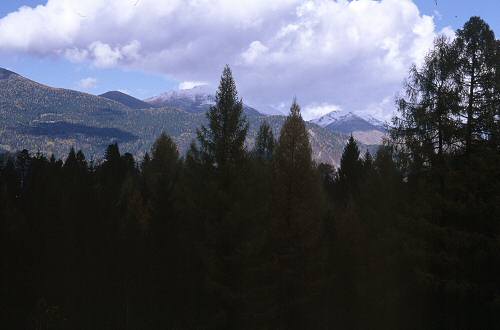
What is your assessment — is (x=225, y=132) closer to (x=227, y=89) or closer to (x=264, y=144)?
(x=227, y=89)

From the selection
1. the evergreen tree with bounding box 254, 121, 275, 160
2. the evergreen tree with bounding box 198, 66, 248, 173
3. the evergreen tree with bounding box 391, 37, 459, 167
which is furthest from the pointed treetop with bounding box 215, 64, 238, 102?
the evergreen tree with bounding box 254, 121, 275, 160

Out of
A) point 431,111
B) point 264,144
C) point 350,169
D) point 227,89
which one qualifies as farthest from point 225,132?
point 350,169

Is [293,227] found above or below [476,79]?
below

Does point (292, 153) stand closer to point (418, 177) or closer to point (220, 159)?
point (220, 159)

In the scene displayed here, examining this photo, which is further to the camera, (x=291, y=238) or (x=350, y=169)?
(x=350, y=169)

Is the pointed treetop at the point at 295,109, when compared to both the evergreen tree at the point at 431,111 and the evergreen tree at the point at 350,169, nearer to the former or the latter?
the evergreen tree at the point at 431,111

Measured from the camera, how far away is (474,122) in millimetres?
19359

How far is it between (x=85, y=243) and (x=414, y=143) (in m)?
27.6

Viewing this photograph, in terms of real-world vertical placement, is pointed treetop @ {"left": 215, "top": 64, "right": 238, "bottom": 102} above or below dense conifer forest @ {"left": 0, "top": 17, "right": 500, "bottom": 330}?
above

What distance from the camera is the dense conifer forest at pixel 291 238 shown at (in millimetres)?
19312

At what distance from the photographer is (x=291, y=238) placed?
26016 millimetres

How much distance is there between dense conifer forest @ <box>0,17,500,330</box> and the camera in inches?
760

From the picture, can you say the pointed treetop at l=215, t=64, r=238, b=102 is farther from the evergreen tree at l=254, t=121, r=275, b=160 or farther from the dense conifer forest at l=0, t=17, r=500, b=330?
the evergreen tree at l=254, t=121, r=275, b=160

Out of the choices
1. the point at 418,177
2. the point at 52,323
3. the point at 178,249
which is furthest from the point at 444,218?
the point at 52,323
